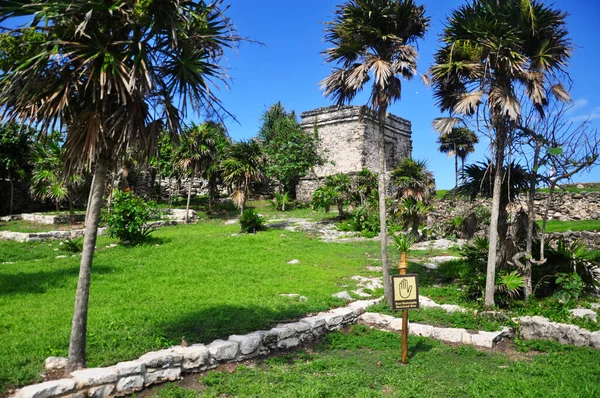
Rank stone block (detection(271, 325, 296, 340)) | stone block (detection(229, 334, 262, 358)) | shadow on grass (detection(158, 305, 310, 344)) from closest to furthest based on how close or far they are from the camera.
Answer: stone block (detection(229, 334, 262, 358)), shadow on grass (detection(158, 305, 310, 344)), stone block (detection(271, 325, 296, 340))

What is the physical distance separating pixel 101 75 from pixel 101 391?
10.6 feet

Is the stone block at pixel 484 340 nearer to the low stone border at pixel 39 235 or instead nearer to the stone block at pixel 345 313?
the stone block at pixel 345 313

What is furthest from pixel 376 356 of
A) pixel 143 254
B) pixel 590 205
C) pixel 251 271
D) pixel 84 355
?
pixel 590 205

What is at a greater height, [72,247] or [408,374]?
[72,247]

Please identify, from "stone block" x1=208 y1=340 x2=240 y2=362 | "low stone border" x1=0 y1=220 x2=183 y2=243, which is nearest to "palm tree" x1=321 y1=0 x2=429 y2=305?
"stone block" x1=208 y1=340 x2=240 y2=362

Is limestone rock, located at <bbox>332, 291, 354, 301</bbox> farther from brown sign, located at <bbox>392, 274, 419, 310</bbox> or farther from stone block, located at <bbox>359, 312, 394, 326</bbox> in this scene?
brown sign, located at <bbox>392, 274, 419, 310</bbox>

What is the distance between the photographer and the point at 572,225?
15.6m

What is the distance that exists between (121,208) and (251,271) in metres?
5.75

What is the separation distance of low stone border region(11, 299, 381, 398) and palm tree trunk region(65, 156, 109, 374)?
0.29 metres

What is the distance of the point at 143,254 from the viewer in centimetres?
1182

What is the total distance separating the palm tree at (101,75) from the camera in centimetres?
419

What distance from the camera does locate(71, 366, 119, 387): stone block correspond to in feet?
13.5

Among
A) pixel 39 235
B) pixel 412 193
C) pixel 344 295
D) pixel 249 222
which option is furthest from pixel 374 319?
pixel 39 235

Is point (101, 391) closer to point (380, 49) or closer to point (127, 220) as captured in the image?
point (380, 49)
